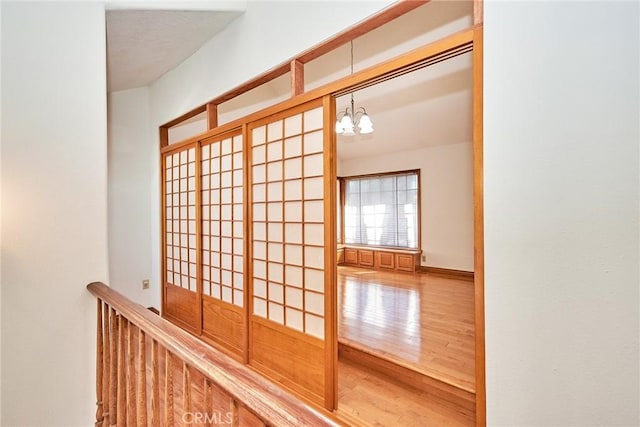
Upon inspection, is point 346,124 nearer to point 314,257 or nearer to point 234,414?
point 314,257

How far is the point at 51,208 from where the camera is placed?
1.78 metres

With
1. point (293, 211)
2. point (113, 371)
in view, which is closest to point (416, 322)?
point (293, 211)

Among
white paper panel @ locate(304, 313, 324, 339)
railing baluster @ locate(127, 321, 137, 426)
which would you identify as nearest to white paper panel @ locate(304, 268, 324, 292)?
white paper panel @ locate(304, 313, 324, 339)

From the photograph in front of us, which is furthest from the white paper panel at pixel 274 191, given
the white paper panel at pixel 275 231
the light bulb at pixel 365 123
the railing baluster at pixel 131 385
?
the light bulb at pixel 365 123

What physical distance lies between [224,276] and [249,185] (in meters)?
0.98

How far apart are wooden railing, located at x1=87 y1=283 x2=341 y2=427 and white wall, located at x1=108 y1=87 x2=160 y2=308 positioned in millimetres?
2173

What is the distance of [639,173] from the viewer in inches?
37.9

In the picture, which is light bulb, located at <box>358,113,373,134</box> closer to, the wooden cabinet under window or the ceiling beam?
the ceiling beam

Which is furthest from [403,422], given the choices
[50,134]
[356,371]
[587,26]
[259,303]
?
[50,134]

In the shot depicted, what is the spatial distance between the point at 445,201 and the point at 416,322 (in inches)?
121

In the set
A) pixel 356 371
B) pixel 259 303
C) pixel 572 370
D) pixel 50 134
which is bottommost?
pixel 356 371

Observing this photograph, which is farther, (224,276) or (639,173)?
(224,276)

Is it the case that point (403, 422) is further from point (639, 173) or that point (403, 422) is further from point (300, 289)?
point (639, 173)

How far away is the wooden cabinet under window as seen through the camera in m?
5.86
